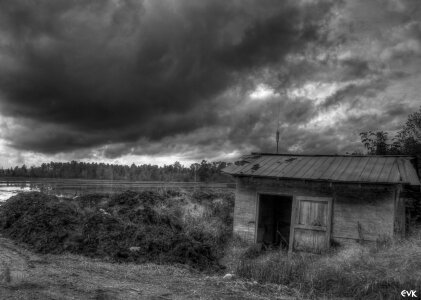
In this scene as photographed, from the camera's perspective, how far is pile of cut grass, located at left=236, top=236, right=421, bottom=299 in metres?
7.93

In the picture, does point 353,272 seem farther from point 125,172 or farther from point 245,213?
point 125,172

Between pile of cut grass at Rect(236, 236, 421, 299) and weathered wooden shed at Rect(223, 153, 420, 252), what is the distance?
4.27 feet

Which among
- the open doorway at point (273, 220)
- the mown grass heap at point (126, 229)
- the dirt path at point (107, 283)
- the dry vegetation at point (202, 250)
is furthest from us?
the open doorway at point (273, 220)

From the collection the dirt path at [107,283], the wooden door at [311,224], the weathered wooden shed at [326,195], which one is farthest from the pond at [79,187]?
the dirt path at [107,283]

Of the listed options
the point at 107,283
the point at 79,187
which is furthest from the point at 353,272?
the point at 79,187

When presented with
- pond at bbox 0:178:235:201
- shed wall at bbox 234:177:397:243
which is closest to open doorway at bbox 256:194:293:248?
shed wall at bbox 234:177:397:243

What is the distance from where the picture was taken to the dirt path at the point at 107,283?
23.5 feet

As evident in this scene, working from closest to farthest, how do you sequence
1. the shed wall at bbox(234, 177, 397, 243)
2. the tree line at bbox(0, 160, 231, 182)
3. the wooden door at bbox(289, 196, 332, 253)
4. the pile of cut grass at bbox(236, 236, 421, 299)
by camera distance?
the pile of cut grass at bbox(236, 236, 421, 299) < the shed wall at bbox(234, 177, 397, 243) < the wooden door at bbox(289, 196, 332, 253) < the tree line at bbox(0, 160, 231, 182)

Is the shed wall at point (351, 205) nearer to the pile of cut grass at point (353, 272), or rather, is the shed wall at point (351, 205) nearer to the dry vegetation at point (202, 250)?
the dry vegetation at point (202, 250)

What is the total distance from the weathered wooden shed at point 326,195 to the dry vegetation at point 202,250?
2.15 feet

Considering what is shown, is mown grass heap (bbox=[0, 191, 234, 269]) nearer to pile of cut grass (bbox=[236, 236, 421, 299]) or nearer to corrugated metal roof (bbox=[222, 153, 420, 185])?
pile of cut grass (bbox=[236, 236, 421, 299])

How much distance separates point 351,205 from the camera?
481 inches

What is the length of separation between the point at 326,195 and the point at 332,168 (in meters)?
1.18

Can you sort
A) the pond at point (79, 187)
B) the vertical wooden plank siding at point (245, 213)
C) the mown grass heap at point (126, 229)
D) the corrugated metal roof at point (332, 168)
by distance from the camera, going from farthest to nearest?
the pond at point (79, 187)
the vertical wooden plank siding at point (245, 213)
the corrugated metal roof at point (332, 168)
the mown grass heap at point (126, 229)
